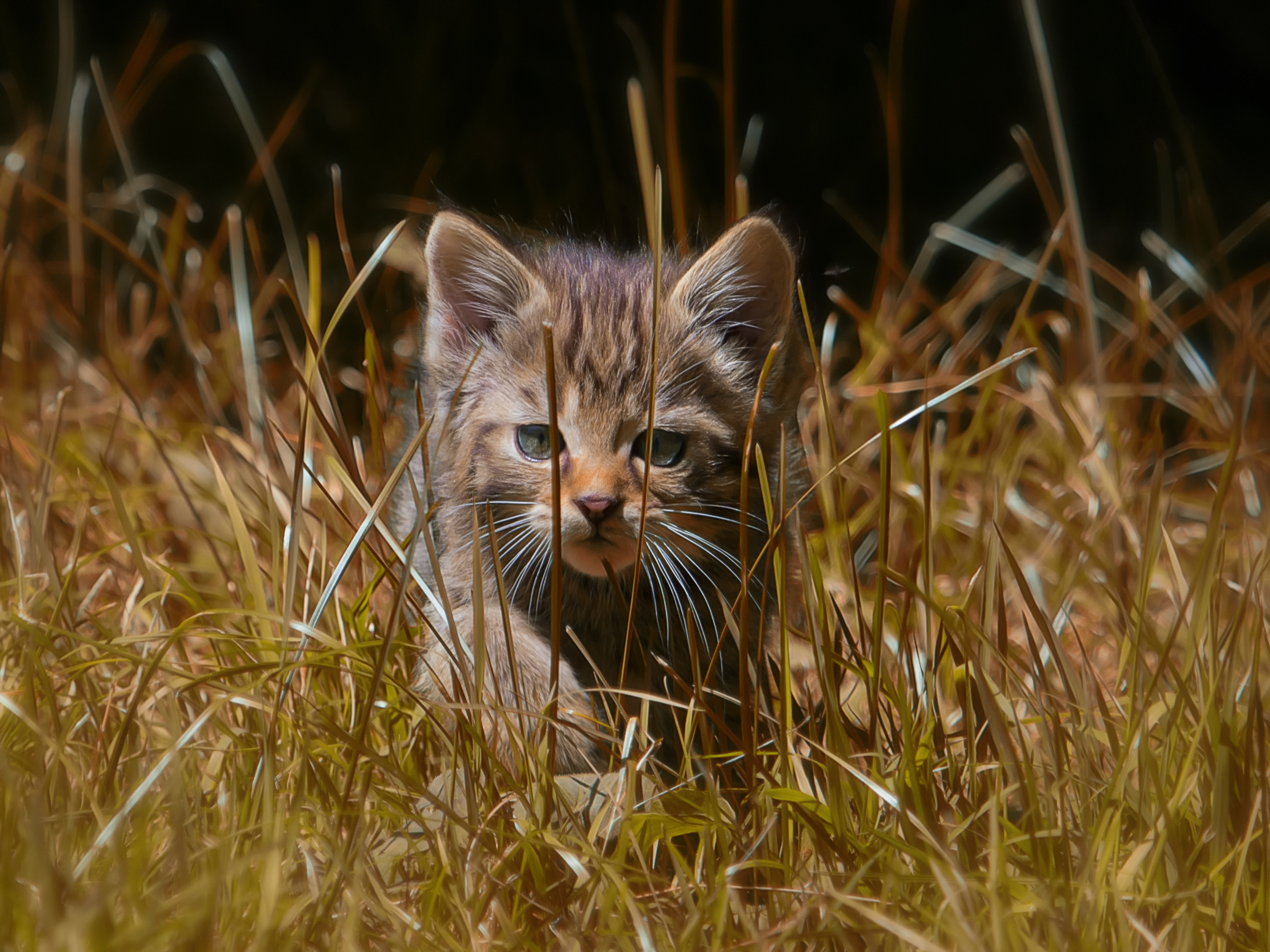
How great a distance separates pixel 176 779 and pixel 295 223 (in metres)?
2.93

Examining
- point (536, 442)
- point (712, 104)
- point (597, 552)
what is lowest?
point (597, 552)

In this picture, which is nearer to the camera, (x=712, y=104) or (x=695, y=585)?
(x=695, y=585)

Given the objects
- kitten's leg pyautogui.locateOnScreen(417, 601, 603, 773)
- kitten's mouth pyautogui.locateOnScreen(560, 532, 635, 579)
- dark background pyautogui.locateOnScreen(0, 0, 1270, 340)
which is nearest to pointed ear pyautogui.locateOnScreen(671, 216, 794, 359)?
kitten's mouth pyautogui.locateOnScreen(560, 532, 635, 579)

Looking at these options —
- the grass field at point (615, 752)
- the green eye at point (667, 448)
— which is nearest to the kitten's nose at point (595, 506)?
the green eye at point (667, 448)

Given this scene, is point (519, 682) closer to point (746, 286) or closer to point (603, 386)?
point (603, 386)

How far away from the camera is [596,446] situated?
1587mm

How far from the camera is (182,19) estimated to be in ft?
13.0

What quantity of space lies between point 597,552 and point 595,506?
0.25ft

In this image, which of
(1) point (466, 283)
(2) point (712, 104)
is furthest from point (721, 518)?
(2) point (712, 104)

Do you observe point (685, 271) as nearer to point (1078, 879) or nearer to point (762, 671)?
point (762, 671)

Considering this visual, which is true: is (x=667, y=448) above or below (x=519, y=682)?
above

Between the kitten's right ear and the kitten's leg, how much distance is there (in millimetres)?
426

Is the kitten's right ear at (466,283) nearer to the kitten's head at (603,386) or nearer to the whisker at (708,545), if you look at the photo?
the kitten's head at (603,386)

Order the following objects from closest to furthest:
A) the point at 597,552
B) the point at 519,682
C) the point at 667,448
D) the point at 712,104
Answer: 1. the point at 519,682
2. the point at 597,552
3. the point at 667,448
4. the point at 712,104
